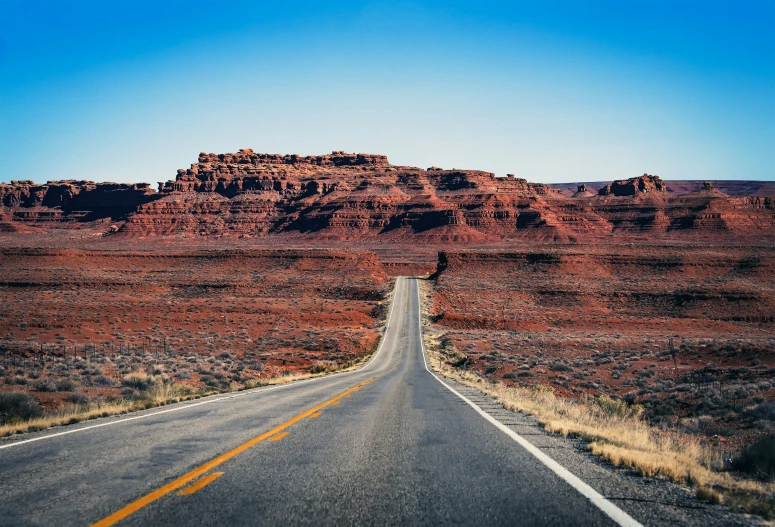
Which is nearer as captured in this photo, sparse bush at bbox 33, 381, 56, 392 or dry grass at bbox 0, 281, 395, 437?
dry grass at bbox 0, 281, 395, 437

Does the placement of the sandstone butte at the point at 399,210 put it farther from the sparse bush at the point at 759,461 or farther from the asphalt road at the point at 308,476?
the sparse bush at the point at 759,461

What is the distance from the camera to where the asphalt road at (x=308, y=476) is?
13.8 feet

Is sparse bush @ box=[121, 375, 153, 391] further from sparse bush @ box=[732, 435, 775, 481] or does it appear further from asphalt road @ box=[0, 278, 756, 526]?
sparse bush @ box=[732, 435, 775, 481]

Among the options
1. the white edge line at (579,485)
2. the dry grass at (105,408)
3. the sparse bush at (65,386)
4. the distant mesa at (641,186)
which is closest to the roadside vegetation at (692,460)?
the white edge line at (579,485)

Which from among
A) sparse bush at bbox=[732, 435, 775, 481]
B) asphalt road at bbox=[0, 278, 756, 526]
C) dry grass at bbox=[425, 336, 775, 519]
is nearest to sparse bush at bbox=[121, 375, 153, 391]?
asphalt road at bbox=[0, 278, 756, 526]

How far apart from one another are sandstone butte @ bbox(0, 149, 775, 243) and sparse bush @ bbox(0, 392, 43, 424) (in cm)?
13656

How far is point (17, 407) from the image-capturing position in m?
11.4

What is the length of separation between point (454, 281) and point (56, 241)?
128m

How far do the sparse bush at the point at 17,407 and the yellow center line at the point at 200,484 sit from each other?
26.3ft

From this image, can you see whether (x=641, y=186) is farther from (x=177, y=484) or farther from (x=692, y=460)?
(x=177, y=484)

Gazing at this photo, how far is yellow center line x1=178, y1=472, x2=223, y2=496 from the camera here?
15.6 ft

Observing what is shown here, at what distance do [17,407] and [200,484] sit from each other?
921cm

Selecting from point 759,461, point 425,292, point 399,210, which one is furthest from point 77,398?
point 399,210

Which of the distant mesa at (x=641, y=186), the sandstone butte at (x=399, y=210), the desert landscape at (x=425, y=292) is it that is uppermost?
the distant mesa at (x=641, y=186)
